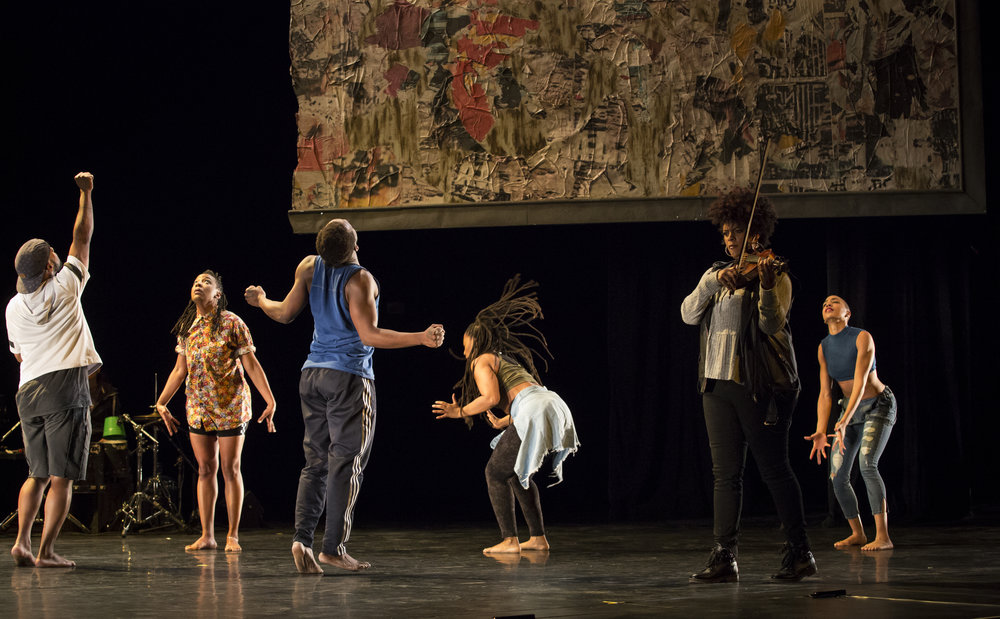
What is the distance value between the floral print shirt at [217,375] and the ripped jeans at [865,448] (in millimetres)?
3289

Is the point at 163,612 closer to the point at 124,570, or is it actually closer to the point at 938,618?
the point at 124,570

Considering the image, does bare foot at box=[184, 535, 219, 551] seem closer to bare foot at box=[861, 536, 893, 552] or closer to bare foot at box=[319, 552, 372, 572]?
bare foot at box=[319, 552, 372, 572]

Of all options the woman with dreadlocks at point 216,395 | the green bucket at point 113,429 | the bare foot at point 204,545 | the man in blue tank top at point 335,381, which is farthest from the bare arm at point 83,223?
the green bucket at point 113,429

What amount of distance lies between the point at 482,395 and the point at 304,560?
146 centimetres

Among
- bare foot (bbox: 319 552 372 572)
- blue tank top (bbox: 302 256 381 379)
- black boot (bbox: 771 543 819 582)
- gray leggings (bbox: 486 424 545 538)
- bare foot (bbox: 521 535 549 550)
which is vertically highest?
blue tank top (bbox: 302 256 381 379)

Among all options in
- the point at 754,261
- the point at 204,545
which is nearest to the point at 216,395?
the point at 204,545

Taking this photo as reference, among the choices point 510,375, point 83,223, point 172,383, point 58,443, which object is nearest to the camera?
point 58,443

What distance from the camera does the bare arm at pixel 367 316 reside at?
484 centimetres

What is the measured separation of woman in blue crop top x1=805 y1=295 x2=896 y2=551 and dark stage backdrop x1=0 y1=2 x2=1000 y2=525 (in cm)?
202

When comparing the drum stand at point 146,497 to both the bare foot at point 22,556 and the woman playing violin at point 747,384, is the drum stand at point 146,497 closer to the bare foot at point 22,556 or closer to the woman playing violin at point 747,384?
the bare foot at point 22,556

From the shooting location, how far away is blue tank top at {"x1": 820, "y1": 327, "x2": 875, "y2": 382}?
6.19m

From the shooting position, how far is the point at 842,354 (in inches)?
245

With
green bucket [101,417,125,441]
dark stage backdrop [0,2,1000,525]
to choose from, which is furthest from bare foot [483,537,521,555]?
green bucket [101,417,125,441]

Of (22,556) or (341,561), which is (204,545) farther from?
(341,561)
